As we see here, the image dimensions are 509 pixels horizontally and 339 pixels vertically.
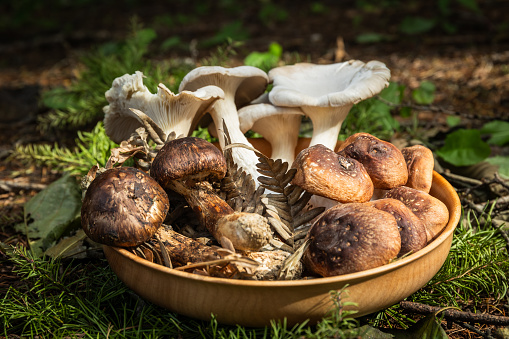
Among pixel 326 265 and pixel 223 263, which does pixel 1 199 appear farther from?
pixel 326 265

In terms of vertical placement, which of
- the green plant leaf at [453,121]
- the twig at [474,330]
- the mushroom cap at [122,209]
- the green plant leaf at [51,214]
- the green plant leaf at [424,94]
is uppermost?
the mushroom cap at [122,209]

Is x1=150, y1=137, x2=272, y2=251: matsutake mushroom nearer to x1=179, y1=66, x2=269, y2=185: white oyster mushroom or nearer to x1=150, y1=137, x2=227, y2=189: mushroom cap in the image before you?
x1=150, y1=137, x2=227, y2=189: mushroom cap

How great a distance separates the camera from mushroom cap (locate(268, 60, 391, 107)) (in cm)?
235

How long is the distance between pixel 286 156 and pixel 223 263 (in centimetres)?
118

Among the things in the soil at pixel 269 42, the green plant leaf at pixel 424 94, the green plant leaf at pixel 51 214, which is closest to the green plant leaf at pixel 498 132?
the soil at pixel 269 42

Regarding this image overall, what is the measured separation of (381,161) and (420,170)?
9.7 inches

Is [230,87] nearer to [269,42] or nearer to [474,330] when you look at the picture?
[474,330]

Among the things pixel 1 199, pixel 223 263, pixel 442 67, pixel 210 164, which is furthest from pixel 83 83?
pixel 442 67

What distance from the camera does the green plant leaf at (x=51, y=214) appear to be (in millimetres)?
2711

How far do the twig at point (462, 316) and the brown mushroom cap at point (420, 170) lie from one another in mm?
597

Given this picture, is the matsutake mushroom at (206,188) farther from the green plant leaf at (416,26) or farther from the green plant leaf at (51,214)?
the green plant leaf at (416,26)

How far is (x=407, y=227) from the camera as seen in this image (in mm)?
1795

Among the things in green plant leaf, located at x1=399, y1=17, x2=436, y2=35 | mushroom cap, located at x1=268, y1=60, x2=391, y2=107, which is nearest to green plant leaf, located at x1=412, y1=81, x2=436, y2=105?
mushroom cap, located at x1=268, y1=60, x2=391, y2=107

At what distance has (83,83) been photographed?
15.8ft
